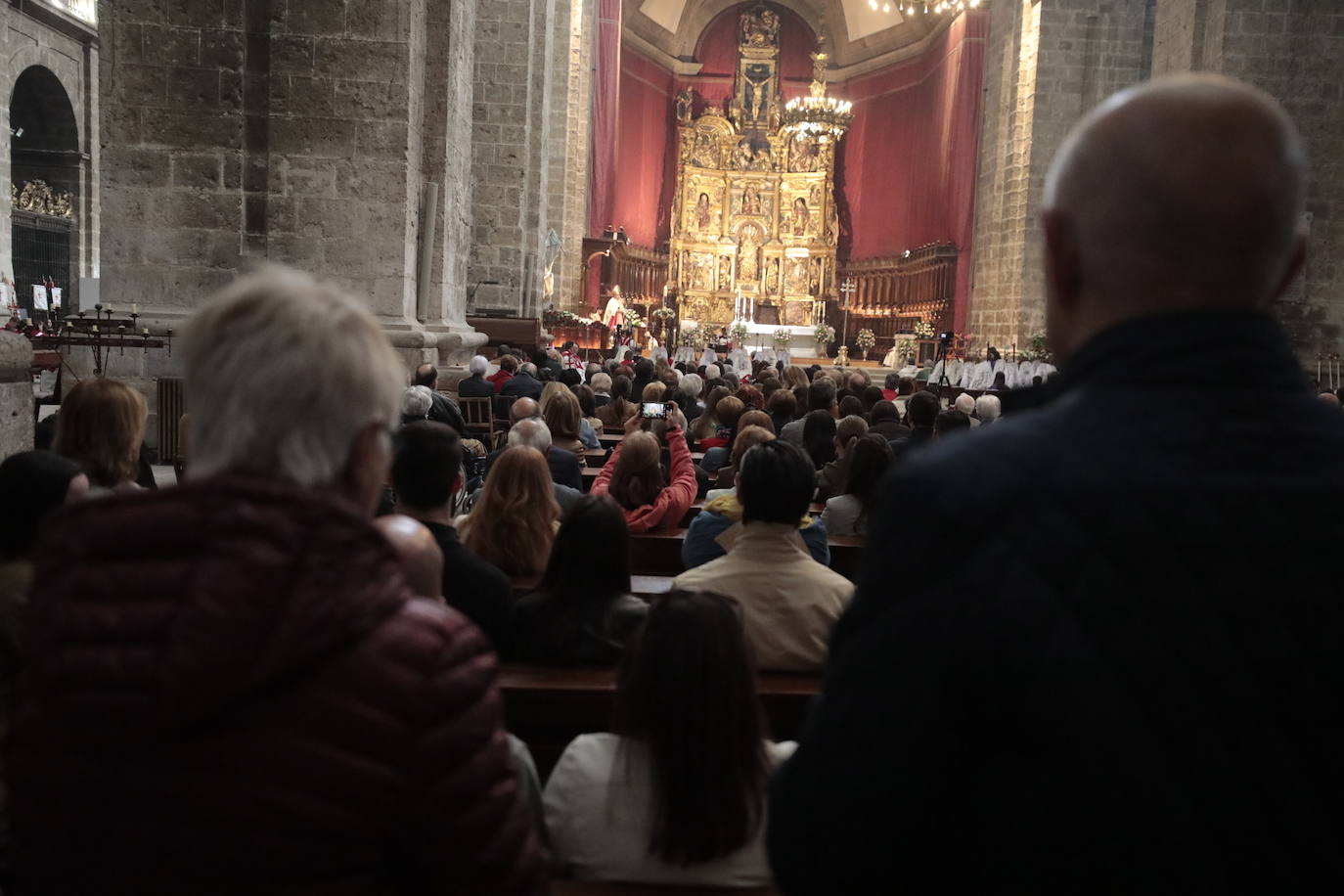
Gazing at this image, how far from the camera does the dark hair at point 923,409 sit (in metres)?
7.27

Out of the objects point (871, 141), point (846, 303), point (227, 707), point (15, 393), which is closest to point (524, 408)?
point (15, 393)

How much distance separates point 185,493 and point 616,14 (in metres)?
24.6

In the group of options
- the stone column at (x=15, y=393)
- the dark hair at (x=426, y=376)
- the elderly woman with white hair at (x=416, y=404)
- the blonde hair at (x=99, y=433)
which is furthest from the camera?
the dark hair at (x=426, y=376)

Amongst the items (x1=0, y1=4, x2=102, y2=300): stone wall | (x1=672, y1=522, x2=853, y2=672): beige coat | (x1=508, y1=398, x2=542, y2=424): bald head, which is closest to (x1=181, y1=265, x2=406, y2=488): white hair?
(x1=672, y1=522, x2=853, y2=672): beige coat

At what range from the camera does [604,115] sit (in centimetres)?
2394

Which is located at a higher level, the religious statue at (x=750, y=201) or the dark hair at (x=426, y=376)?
the religious statue at (x=750, y=201)

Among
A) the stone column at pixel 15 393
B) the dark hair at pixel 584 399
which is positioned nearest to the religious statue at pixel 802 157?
the dark hair at pixel 584 399

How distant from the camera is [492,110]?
15.7 metres

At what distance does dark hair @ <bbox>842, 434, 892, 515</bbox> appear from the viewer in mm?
5156

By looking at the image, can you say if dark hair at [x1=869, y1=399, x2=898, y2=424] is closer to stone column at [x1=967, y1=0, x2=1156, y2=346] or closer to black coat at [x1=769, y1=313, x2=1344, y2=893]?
black coat at [x1=769, y1=313, x2=1344, y2=893]

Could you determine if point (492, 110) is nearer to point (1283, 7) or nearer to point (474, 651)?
point (1283, 7)

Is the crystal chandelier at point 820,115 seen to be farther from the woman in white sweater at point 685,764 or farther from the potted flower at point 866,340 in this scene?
the woman in white sweater at point 685,764

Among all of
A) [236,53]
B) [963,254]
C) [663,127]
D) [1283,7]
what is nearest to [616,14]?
[663,127]

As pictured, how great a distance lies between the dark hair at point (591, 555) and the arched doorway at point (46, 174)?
23687 mm
